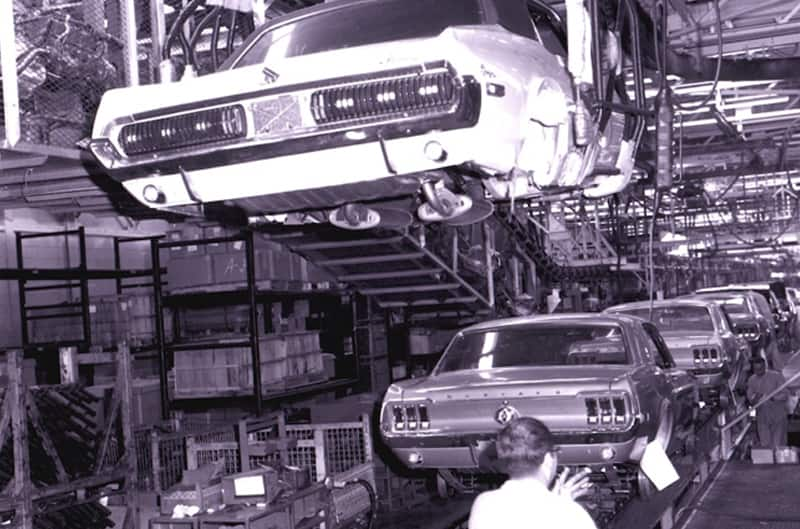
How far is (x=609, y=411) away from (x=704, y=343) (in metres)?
5.07

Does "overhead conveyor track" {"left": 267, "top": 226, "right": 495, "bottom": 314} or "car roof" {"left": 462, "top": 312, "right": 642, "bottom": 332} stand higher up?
"overhead conveyor track" {"left": 267, "top": 226, "right": 495, "bottom": 314}

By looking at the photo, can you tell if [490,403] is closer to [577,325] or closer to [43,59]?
[577,325]

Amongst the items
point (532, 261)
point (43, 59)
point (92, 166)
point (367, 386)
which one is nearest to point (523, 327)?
point (92, 166)

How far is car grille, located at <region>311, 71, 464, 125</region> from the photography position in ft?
15.8

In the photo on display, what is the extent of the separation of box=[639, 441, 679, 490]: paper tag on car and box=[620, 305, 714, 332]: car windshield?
5592 mm

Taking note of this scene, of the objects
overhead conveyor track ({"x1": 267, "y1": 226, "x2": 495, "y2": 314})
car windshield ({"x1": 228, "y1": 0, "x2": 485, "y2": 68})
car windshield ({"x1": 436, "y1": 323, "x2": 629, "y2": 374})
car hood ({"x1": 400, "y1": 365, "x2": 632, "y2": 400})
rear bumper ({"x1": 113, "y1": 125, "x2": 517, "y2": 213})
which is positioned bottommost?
car hood ({"x1": 400, "y1": 365, "x2": 632, "y2": 400})

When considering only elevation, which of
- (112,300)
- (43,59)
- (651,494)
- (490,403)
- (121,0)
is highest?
(121,0)

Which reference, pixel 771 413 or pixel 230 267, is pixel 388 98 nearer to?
pixel 230 267

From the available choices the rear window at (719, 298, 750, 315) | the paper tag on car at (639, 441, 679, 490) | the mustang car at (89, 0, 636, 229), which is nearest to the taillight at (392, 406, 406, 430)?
the paper tag on car at (639, 441, 679, 490)

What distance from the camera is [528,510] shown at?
150 inches

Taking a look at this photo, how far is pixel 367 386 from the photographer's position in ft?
45.4

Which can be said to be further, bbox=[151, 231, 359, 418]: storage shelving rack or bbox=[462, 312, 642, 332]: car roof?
bbox=[151, 231, 359, 418]: storage shelving rack

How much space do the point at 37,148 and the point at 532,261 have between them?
1109cm

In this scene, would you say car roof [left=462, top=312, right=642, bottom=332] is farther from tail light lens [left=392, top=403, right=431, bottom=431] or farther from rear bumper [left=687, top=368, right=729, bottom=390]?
rear bumper [left=687, top=368, right=729, bottom=390]
